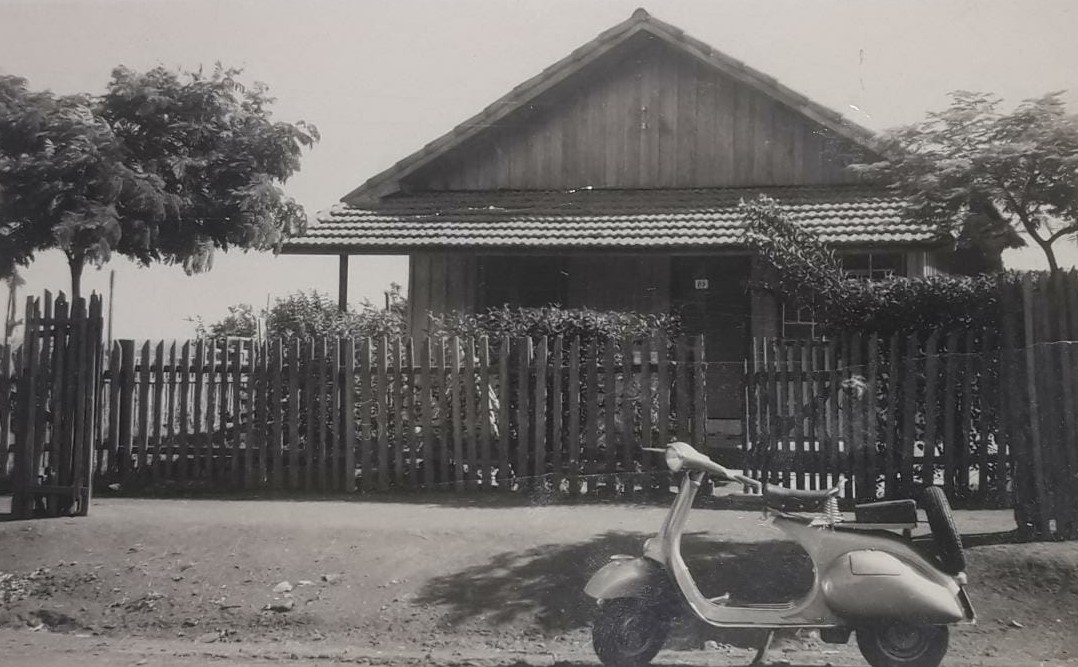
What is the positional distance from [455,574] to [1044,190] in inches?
221

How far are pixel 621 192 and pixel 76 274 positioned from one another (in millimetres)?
7491

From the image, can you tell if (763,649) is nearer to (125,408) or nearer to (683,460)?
(683,460)

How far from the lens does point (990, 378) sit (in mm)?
6852

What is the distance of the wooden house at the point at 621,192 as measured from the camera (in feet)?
40.8

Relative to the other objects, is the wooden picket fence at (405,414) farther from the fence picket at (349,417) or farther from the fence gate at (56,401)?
the fence gate at (56,401)

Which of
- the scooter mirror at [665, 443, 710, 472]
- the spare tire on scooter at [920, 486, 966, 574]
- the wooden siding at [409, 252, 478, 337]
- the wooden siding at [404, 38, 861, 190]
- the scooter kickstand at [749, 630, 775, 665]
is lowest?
the scooter kickstand at [749, 630, 775, 665]

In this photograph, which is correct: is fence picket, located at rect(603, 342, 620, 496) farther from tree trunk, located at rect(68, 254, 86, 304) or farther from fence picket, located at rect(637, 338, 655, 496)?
tree trunk, located at rect(68, 254, 86, 304)

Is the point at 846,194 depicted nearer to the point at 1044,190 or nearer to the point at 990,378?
the point at 1044,190

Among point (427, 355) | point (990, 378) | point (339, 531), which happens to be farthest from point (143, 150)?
point (990, 378)

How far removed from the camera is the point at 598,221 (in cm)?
1262

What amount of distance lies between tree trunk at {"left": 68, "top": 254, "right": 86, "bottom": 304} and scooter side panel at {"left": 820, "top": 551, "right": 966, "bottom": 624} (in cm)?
632

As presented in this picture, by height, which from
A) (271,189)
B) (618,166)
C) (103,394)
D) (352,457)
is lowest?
(352,457)

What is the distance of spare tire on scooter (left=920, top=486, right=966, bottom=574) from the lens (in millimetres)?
4449

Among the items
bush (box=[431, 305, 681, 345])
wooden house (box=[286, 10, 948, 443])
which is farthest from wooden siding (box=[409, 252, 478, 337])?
bush (box=[431, 305, 681, 345])
